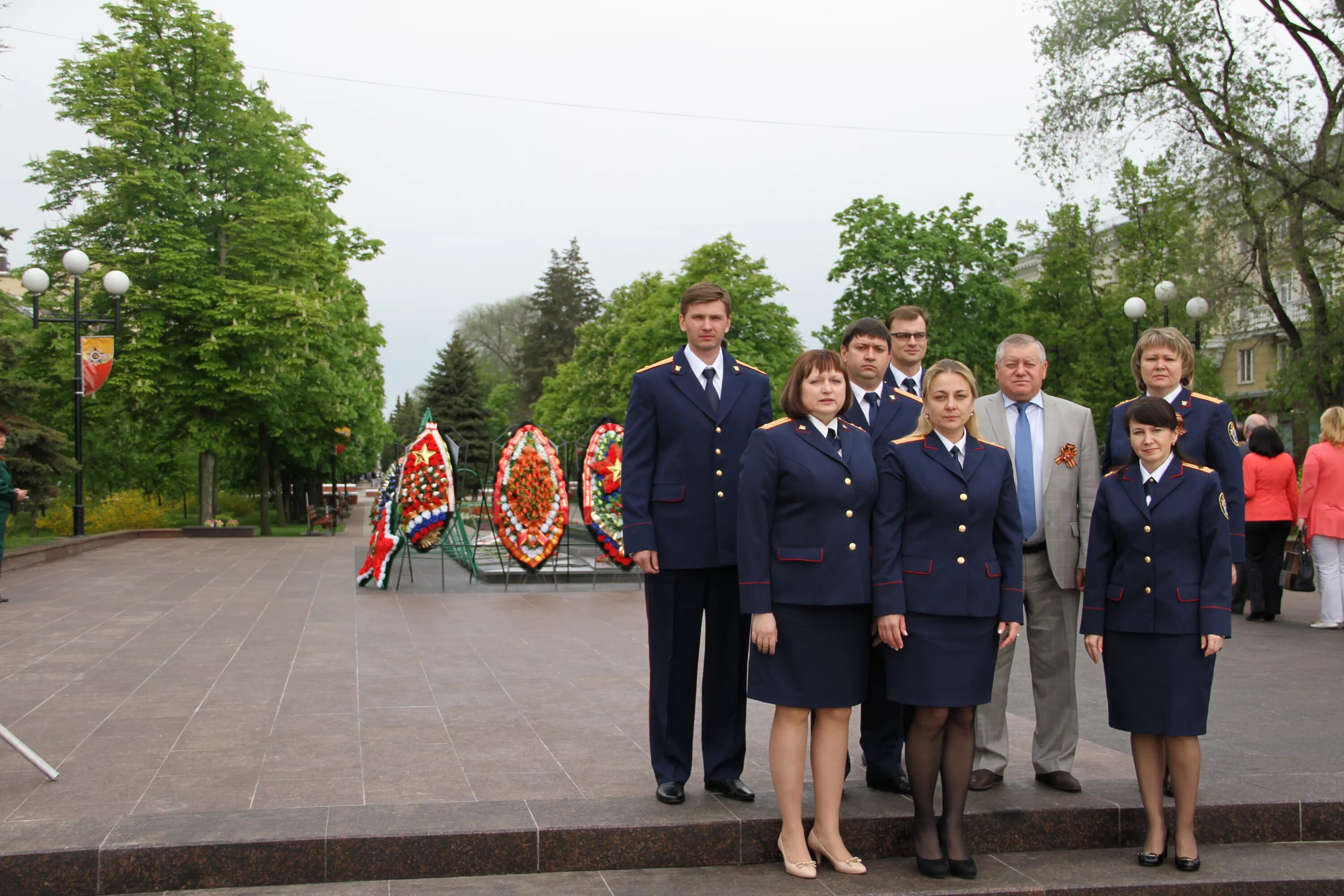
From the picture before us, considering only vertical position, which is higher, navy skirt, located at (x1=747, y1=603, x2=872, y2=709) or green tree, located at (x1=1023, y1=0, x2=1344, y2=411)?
green tree, located at (x1=1023, y1=0, x2=1344, y2=411)

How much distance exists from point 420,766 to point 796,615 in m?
2.26

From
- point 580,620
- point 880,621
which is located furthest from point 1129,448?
point 580,620

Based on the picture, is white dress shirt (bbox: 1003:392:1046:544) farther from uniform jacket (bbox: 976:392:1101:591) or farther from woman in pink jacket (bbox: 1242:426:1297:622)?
woman in pink jacket (bbox: 1242:426:1297:622)

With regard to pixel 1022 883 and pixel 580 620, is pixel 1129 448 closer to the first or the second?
pixel 1022 883

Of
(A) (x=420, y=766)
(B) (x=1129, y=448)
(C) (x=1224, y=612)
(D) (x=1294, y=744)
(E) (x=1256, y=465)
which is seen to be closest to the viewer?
(C) (x=1224, y=612)

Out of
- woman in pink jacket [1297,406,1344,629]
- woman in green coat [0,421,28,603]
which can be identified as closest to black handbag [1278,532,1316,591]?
woman in pink jacket [1297,406,1344,629]

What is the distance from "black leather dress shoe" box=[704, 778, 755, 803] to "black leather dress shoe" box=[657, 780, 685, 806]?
21 centimetres

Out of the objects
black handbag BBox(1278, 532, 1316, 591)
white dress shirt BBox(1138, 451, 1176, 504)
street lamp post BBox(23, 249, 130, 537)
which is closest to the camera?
white dress shirt BBox(1138, 451, 1176, 504)

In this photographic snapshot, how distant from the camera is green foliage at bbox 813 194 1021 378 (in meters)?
36.9

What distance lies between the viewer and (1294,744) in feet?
20.4

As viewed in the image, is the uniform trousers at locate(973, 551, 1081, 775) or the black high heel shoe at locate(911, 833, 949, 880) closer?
the black high heel shoe at locate(911, 833, 949, 880)

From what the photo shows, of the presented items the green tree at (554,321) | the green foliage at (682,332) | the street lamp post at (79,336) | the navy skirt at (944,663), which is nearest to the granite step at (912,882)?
the navy skirt at (944,663)

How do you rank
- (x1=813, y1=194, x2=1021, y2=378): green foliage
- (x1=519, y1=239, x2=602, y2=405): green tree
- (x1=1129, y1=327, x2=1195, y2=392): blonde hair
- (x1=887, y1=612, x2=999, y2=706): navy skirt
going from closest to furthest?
(x1=887, y1=612, x2=999, y2=706): navy skirt
(x1=1129, y1=327, x2=1195, y2=392): blonde hair
(x1=813, y1=194, x2=1021, y2=378): green foliage
(x1=519, y1=239, x2=602, y2=405): green tree

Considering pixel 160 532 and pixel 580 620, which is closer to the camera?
pixel 580 620
